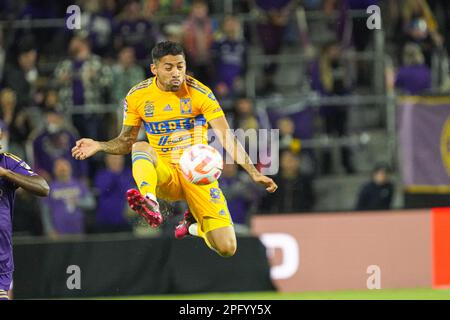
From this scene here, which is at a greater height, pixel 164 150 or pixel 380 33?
pixel 380 33

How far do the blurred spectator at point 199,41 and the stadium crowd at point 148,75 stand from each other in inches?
0.8

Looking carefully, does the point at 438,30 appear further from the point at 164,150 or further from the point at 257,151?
the point at 164,150

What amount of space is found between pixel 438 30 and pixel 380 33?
0.95 meters

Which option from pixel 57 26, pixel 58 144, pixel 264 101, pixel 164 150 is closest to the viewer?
pixel 164 150

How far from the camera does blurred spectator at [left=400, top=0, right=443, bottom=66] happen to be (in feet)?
58.4

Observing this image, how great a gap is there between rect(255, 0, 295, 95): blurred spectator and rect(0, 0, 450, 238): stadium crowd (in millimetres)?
22

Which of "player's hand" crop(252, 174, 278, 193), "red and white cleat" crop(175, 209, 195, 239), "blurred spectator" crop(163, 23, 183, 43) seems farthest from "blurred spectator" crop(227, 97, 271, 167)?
"player's hand" crop(252, 174, 278, 193)

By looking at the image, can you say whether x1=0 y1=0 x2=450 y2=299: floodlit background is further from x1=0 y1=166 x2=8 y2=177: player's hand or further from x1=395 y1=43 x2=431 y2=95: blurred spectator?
x1=0 y1=166 x2=8 y2=177: player's hand

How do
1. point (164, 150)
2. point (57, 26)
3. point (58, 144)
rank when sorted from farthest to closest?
1. point (57, 26)
2. point (58, 144)
3. point (164, 150)

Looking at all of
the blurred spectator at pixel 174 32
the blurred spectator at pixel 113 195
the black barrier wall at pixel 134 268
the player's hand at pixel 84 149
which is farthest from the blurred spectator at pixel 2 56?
the player's hand at pixel 84 149

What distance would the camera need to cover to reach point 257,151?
15898mm

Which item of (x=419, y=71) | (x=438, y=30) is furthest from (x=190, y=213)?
(x=438, y=30)

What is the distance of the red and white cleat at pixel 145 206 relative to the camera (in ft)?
32.9

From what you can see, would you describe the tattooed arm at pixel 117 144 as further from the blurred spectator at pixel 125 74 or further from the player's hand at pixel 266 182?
the blurred spectator at pixel 125 74
